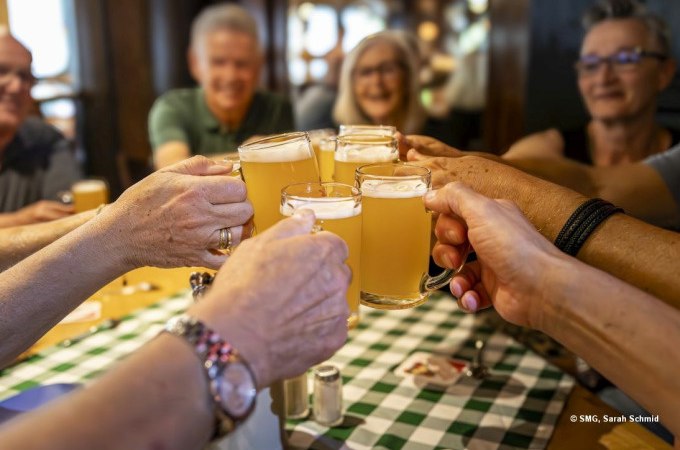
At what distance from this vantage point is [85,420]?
64 centimetres

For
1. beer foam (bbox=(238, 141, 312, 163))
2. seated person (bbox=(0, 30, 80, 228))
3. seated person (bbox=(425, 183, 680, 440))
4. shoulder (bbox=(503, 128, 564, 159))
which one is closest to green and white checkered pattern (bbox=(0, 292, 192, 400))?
seated person (bbox=(0, 30, 80, 228))

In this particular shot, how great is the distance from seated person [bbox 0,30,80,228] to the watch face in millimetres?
1583

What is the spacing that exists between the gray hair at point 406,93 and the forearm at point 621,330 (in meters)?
2.35

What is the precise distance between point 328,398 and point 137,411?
747 millimetres

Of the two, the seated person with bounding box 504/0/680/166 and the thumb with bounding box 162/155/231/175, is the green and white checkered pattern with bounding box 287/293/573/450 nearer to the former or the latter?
the thumb with bounding box 162/155/231/175

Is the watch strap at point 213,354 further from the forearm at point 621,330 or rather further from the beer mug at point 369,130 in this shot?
the beer mug at point 369,130

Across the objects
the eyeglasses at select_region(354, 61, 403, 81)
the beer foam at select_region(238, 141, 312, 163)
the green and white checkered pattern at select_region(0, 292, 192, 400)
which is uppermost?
the eyeglasses at select_region(354, 61, 403, 81)

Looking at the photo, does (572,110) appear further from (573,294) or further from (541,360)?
(573,294)

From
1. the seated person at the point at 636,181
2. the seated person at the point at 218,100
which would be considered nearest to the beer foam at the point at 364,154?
Answer: the seated person at the point at 636,181

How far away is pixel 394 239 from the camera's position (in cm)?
113

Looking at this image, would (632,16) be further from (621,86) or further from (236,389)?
(236,389)

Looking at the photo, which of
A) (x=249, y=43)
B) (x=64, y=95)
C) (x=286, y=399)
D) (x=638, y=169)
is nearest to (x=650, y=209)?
(x=638, y=169)

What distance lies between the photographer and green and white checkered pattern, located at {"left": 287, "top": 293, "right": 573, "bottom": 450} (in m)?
1.32

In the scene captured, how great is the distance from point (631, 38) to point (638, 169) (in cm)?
66
